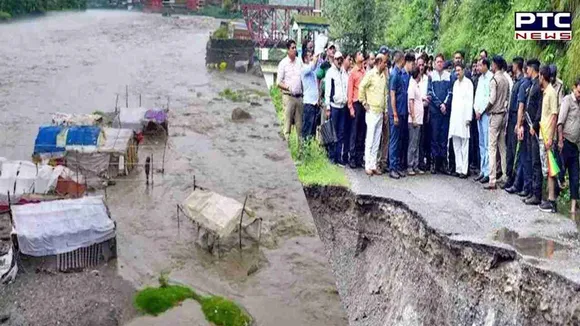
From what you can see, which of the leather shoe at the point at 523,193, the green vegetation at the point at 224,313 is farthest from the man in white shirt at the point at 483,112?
the green vegetation at the point at 224,313

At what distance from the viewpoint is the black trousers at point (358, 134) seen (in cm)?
1013

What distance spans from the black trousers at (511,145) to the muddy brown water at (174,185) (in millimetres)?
2729

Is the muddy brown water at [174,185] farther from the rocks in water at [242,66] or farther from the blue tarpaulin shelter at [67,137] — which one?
the blue tarpaulin shelter at [67,137]

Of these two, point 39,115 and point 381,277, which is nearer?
point 381,277

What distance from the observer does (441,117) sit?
9.84 metres

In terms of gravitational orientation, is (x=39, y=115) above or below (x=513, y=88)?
below

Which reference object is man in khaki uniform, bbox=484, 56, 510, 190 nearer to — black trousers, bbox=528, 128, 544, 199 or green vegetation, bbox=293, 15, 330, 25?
black trousers, bbox=528, 128, 544, 199

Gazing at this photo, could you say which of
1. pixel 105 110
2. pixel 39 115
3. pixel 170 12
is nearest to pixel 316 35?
pixel 105 110

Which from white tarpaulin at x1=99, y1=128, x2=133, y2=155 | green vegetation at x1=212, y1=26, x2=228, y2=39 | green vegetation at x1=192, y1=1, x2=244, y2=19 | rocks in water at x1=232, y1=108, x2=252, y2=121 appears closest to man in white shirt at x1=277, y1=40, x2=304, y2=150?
white tarpaulin at x1=99, y1=128, x2=133, y2=155

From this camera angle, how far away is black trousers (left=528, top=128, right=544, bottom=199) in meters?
8.50

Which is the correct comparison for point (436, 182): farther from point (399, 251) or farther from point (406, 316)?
point (406, 316)

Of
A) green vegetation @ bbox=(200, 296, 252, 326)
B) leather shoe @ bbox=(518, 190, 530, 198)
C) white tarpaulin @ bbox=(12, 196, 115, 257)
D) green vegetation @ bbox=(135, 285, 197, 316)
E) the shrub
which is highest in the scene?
the shrub

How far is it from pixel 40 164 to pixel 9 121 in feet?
22.8

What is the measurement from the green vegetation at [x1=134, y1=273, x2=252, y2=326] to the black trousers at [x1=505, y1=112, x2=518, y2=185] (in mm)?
3759
